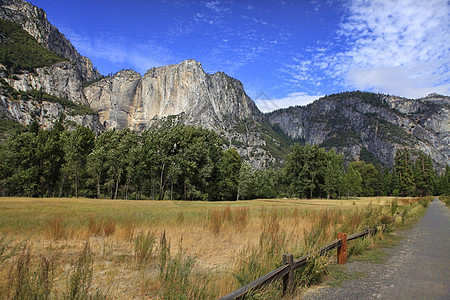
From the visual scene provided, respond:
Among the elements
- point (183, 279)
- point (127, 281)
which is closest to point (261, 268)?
point (183, 279)

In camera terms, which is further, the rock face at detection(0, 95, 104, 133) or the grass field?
the rock face at detection(0, 95, 104, 133)

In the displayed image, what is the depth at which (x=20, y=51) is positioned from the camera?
174 meters

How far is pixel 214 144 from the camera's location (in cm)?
5378

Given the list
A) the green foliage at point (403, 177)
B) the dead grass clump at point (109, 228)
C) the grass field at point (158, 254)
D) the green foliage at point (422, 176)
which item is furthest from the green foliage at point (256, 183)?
the dead grass clump at point (109, 228)

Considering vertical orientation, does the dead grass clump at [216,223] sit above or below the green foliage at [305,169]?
below

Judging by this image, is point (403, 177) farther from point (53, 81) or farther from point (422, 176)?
point (53, 81)

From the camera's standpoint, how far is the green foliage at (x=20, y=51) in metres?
164

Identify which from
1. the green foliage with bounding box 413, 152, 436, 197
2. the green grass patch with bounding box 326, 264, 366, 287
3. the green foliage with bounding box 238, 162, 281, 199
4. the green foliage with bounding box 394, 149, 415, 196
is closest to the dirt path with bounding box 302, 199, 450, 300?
the green grass patch with bounding box 326, 264, 366, 287

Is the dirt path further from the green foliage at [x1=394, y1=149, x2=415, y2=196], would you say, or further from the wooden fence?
the green foliage at [x1=394, y1=149, x2=415, y2=196]

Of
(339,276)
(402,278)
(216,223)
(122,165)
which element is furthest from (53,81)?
(402,278)

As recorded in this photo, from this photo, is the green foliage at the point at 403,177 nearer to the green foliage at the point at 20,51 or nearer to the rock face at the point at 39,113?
the rock face at the point at 39,113

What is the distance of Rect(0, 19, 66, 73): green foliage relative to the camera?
163625mm

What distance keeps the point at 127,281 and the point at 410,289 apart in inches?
228

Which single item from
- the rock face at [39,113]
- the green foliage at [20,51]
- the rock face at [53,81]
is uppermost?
the green foliage at [20,51]
